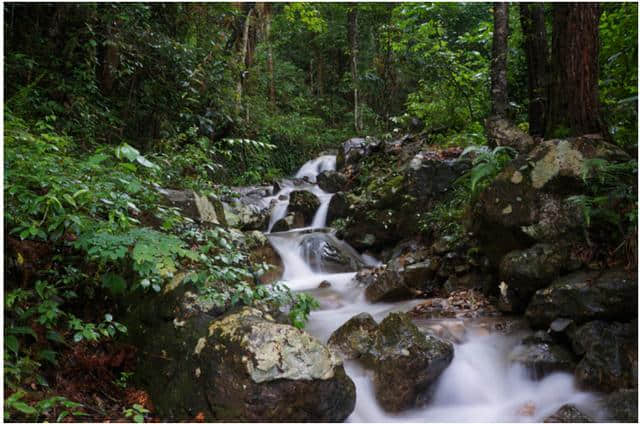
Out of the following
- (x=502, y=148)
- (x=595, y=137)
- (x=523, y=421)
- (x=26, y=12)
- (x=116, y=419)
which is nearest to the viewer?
(x=116, y=419)

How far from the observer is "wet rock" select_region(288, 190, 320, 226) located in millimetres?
10391

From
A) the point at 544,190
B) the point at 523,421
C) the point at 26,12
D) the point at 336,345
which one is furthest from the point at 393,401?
the point at 26,12

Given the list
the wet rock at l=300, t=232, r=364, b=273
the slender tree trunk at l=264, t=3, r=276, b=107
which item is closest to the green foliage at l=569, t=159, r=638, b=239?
the wet rock at l=300, t=232, r=364, b=273

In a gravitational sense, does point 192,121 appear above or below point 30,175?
above

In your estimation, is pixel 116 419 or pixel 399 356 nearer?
pixel 116 419

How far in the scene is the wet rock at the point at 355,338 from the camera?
4.48 meters

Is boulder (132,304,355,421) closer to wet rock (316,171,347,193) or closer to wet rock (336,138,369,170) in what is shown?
wet rock (316,171,347,193)

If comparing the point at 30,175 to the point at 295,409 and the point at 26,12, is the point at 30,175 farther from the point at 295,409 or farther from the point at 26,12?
the point at 26,12

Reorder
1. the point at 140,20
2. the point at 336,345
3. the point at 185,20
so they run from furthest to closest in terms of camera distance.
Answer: the point at 185,20 < the point at 140,20 < the point at 336,345

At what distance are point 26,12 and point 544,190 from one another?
7889mm

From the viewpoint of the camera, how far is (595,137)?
5207 mm

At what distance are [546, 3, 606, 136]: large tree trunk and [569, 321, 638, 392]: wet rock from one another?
8.60ft

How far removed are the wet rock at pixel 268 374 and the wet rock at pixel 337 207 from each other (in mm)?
6530

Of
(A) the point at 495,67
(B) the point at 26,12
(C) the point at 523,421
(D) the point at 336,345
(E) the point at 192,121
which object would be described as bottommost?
(C) the point at 523,421
